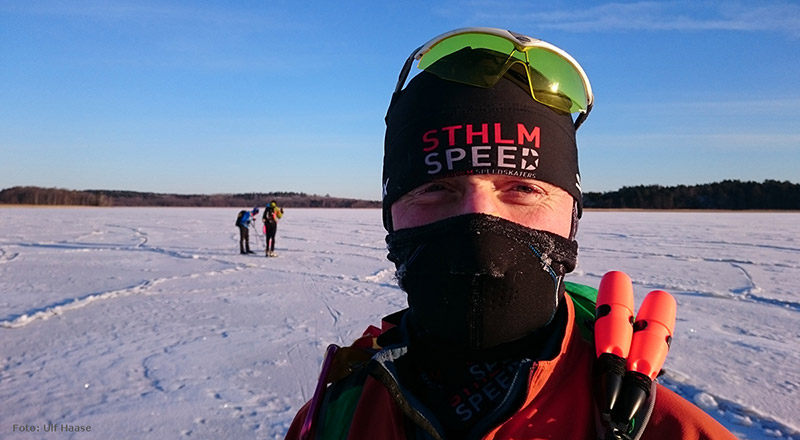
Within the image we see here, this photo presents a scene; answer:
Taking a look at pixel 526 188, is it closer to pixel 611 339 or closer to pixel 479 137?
pixel 479 137

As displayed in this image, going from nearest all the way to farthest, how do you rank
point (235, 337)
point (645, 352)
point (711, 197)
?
point (645, 352) → point (235, 337) → point (711, 197)

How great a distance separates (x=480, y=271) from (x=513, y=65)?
61 centimetres

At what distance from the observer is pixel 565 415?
38.7 inches

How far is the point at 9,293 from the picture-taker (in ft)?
21.4

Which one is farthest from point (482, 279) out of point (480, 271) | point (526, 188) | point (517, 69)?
point (517, 69)

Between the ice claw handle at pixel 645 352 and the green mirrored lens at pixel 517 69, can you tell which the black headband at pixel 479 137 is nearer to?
the green mirrored lens at pixel 517 69

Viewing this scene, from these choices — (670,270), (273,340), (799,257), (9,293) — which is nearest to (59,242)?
(9,293)

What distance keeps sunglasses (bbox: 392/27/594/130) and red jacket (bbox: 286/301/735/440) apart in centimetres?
64

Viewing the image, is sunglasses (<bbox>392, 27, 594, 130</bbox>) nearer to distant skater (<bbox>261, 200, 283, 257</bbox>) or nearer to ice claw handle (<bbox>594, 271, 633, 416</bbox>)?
ice claw handle (<bbox>594, 271, 633, 416</bbox>)

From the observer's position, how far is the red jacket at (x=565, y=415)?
35.1 inches

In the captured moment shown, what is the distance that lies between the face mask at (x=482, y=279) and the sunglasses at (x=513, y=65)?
0.41 meters

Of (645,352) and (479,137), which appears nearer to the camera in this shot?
(645,352)

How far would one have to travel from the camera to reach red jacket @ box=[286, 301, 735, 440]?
0.89 meters

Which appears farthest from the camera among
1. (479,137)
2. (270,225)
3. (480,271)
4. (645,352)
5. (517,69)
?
(270,225)
